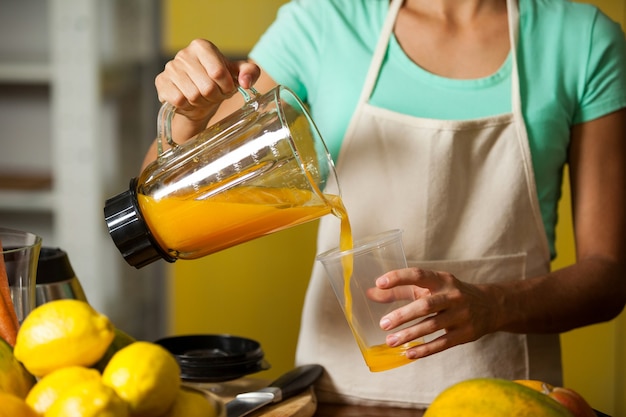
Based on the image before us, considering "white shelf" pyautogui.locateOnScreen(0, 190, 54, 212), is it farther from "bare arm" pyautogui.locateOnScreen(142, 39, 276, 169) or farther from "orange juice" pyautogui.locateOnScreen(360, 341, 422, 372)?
"orange juice" pyautogui.locateOnScreen(360, 341, 422, 372)

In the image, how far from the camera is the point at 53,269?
3.34 feet

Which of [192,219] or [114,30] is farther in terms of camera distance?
[114,30]

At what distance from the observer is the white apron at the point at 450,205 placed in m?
1.21

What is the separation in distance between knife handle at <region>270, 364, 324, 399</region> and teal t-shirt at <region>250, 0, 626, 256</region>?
1.08 ft

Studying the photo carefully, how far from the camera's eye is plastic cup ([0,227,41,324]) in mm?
814

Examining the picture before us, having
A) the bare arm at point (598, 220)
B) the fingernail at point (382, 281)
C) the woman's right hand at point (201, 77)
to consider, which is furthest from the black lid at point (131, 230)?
the bare arm at point (598, 220)

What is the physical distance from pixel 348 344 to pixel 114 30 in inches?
51.3

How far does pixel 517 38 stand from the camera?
1.26 m

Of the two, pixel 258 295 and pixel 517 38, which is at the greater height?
pixel 517 38

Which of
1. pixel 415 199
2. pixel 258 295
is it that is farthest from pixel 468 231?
pixel 258 295

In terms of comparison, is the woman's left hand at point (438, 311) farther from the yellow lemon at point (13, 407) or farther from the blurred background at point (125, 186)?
the blurred background at point (125, 186)

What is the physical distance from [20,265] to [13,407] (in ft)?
0.79

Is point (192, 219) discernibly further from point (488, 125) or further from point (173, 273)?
point (173, 273)

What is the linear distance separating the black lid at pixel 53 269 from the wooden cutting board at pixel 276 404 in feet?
0.73
